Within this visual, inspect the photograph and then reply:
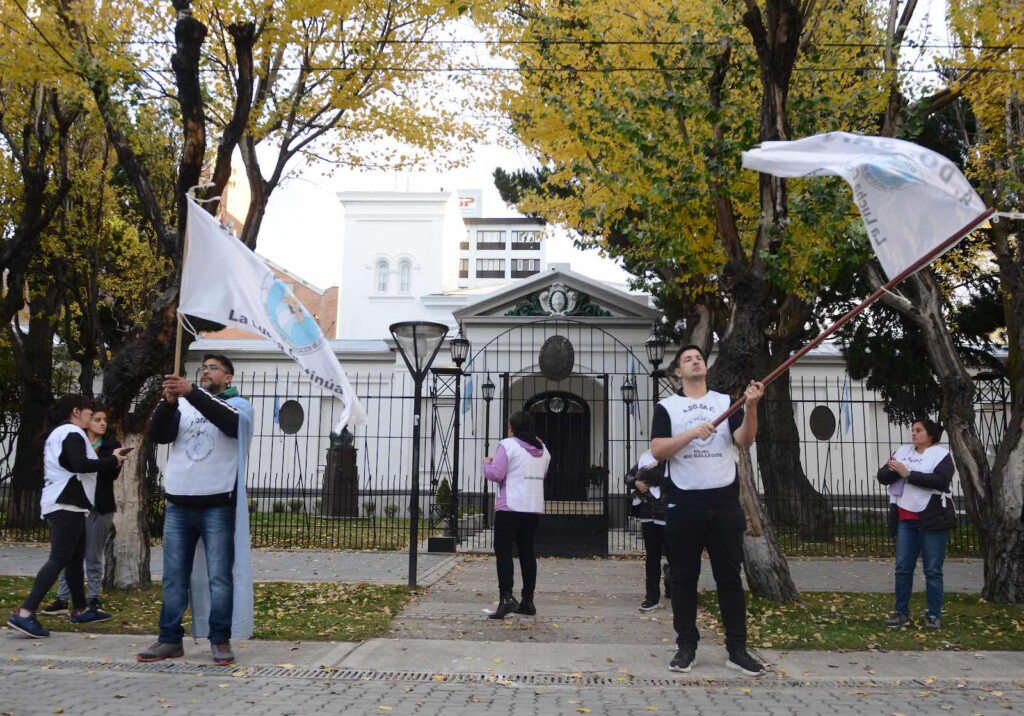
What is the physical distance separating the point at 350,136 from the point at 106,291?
10.1 m

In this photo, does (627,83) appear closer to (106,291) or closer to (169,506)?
(169,506)

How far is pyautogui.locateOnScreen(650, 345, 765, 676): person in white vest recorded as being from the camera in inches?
214

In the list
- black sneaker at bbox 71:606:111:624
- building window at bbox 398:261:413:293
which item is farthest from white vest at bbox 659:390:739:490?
building window at bbox 398:261:413:293

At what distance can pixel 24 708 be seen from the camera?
4.48m

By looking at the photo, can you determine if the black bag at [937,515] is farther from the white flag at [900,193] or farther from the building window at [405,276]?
the building window at [405,276]

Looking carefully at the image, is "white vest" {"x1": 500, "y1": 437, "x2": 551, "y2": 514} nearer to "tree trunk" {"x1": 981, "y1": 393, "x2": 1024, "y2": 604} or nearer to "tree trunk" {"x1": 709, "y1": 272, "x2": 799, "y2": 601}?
"tree trunk" {"x1": 709, "y1": 272, "x2": 799, "y2": 601}

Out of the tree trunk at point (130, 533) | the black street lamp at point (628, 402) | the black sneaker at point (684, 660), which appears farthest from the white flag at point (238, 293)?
the black street lamp at point (628, 402)

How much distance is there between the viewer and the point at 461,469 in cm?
2106

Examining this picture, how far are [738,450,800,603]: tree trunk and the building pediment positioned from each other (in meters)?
12.3

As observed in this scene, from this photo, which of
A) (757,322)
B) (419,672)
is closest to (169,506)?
(419,672)

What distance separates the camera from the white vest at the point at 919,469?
7.12m

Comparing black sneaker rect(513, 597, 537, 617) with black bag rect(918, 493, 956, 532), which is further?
black sneaker rect(513, 597, 537, 617)

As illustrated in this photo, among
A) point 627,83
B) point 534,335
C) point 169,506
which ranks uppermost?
point 627,83

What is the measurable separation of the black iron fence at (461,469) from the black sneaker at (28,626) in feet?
16.0
